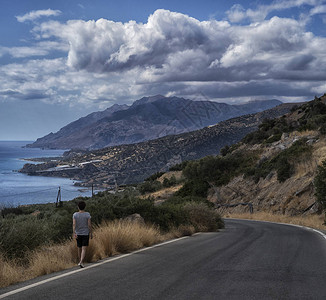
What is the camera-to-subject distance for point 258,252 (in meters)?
10.7

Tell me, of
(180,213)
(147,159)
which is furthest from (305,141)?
(147,159)

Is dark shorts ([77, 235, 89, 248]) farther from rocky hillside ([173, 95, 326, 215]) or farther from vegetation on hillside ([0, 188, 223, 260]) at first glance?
rocky hillside ([173, 95, 326, 215])

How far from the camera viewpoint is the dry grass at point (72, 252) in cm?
746

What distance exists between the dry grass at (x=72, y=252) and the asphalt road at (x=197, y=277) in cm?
52

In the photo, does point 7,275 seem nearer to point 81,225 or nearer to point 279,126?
point 81,225

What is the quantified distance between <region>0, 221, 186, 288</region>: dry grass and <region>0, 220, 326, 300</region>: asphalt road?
52 cm

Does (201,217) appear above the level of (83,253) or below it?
below

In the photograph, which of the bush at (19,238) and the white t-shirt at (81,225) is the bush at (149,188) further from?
the white t-shirt at (81,225)

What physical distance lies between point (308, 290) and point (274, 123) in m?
64.9

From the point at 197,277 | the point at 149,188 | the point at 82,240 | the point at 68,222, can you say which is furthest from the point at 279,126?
the point at 197,277

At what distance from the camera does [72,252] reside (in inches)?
356

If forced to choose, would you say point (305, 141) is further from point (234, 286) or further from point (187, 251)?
point (234, 286)

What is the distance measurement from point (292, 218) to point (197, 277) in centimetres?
2193

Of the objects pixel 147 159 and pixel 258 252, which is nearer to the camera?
pixel 258 252
